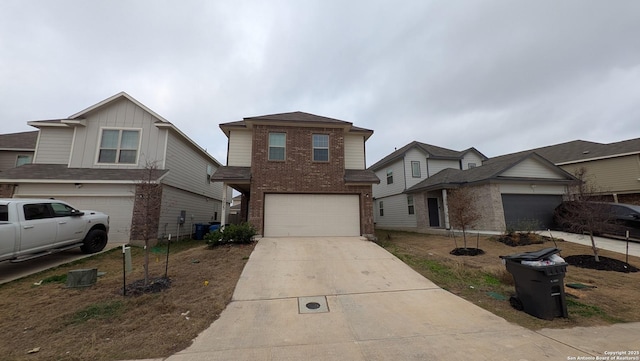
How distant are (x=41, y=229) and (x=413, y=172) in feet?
63.4

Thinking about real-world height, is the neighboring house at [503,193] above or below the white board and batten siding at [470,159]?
below

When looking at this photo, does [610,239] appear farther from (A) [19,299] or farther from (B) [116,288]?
(A) [19,299]

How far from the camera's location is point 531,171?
1456cm

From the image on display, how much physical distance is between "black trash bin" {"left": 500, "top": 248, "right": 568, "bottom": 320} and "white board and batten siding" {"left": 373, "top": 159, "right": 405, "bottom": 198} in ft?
49.3

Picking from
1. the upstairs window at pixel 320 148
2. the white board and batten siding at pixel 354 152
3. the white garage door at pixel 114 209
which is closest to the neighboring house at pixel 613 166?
the white board and batten siding at pixel 354 152

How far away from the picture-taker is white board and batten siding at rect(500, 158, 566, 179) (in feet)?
46.5

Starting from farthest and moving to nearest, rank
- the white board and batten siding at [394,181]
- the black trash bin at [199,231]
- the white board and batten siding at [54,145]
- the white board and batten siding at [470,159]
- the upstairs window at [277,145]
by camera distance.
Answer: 1. the white board and batten siding at [470,159]
2. the white board and batten siding at [394,181]
3. the black trash bin at [199,231]
4. the white board and batten siding at [54,145]
5. the upstairs window at [277,145]

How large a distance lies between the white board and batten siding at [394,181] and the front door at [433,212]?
7.66 feet

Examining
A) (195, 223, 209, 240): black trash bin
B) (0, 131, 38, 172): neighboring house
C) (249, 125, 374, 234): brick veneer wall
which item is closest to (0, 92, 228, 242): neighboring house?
(195, 223, 209, 240): black trash bin

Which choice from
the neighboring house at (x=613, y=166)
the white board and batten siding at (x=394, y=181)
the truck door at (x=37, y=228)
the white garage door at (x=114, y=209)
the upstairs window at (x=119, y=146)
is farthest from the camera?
the white board and batten siding at (x=394, y=181)

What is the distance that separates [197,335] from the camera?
3.73 meters

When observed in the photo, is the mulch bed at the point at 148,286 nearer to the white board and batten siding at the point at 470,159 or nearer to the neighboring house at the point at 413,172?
the neighboring house at the point at 413,172

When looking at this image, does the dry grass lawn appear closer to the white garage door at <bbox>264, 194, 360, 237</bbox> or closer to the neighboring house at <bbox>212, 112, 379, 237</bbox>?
the white garage door at <bbox>264, 194, 360, 237</bbox>

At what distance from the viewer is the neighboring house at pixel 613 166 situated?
17328mm
